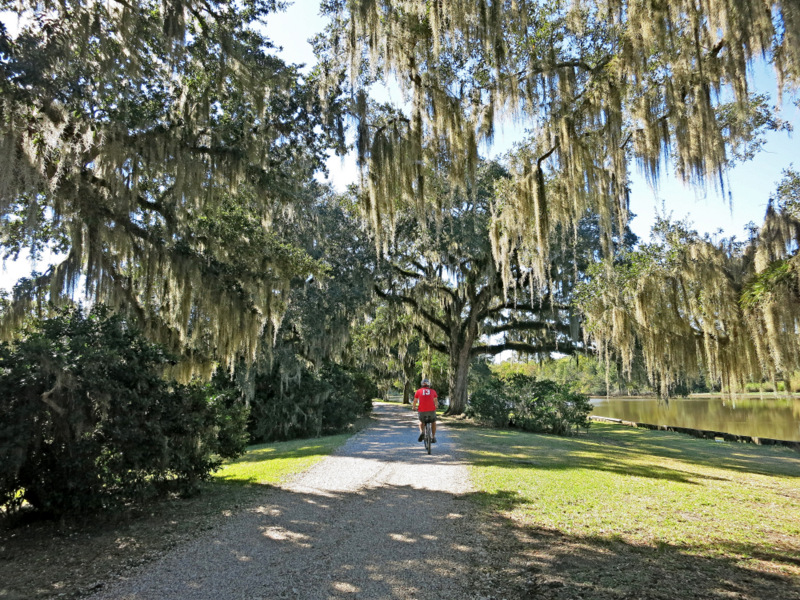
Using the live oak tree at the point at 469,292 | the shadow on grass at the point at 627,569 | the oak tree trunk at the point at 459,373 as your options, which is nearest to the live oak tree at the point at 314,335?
the live oak tree at the point at 469,292

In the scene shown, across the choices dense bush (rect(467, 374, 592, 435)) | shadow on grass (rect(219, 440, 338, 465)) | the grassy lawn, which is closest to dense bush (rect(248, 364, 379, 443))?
shadow on grass (rect(219, 440, 338, 465))

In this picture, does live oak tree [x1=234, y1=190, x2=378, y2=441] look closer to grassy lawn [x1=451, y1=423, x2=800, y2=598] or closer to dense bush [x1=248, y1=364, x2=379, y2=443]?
dense bush [x1=248, y1=364, x2=379, y2=443]

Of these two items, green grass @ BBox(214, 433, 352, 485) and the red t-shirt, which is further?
the red t-shirt

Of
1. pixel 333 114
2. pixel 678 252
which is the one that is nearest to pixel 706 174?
pixel 678 252

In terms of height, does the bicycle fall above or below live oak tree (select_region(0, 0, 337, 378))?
below

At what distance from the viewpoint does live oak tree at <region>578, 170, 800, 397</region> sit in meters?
6.01

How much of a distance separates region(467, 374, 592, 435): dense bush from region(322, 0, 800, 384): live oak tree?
6973 mm

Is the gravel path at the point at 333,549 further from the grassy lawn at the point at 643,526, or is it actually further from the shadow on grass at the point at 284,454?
the shadow on grass at the point at 284,454

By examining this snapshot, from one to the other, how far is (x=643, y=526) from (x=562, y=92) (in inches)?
219

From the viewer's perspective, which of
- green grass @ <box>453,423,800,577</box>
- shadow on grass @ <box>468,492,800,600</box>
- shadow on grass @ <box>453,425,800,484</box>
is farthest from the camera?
shadow on grass @ <box>453,425,800,484</box>

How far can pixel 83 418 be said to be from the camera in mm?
4516

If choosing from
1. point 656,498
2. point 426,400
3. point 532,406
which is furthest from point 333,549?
point 532,406

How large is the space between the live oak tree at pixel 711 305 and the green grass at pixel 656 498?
1769 mm

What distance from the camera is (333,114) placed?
355 inches
